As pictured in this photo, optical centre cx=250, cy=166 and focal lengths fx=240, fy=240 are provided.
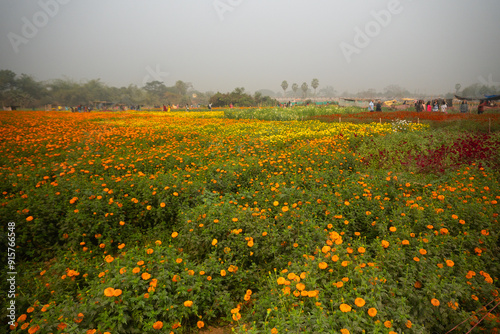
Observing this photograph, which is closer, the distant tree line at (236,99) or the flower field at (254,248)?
the flower field at (254,248)

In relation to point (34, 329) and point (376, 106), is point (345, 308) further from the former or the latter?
point (376, 106)

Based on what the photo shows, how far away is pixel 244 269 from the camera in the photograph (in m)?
2.61

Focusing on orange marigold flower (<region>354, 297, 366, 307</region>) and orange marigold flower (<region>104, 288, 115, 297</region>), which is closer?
orange marigold flower (<region>354, 297, 366, 307</region>)

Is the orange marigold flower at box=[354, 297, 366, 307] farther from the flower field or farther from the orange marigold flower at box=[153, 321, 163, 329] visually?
the orange marigold flower at box=[153, 321, 163, 329]

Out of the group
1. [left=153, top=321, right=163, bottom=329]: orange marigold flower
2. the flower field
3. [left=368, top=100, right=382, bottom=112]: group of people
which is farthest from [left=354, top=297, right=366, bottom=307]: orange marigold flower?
[left=368, top=100, right=382, bottom=112]: group of people

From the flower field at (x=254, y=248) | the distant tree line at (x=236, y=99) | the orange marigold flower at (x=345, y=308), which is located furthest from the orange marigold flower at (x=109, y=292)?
the distant tree line at (x=236, y=99)

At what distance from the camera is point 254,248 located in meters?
2.60

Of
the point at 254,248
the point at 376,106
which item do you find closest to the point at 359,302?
the point at 254,248

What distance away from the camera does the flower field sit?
1711 mm

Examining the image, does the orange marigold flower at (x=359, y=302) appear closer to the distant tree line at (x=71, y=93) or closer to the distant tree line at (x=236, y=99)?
the distant tree line at (x=71, y=93)

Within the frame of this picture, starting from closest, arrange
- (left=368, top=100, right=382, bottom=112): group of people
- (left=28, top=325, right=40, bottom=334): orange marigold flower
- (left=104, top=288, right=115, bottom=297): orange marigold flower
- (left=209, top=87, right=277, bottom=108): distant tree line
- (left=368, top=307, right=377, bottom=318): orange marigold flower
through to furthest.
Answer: (left=368, top=307, right=377, bottom=318): orange marigold flower → (left=28, top=325, right=40, bottom=334): orange marigold flower → (left=104, top=288, right=115, bottom=297): orange marigold flower → (left=368, top=100, right=382, bottom=112): group of people → (left=209, top=87, right=277, bottom=108): distant tree line

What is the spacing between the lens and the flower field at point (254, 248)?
67.4 inches

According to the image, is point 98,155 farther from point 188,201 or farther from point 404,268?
point 404,268

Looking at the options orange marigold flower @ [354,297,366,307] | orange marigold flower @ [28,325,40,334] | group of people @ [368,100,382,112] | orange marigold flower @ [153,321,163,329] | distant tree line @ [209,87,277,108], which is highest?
distant tree line @ [209,87,277,108]
